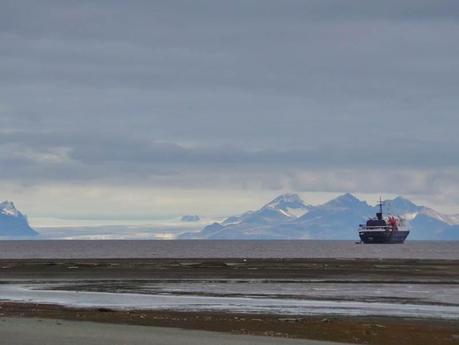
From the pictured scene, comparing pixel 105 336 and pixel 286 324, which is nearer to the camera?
pixel 105 336

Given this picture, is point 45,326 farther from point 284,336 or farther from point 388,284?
point 388,284

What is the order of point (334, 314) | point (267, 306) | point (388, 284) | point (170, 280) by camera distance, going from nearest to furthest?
point (334, 314)
point (267, 306)
point (388, 284)
point (170, 280)

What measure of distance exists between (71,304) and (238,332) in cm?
1963

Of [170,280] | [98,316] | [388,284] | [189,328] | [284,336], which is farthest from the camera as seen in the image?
[170,280]

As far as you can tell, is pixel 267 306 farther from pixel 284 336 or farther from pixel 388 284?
pixel 388 284

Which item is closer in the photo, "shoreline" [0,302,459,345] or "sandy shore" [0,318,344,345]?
"sandy shore" [0,318,344,345]

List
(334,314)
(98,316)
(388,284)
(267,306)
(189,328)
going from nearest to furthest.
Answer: (189,328)
(98,316)
(334,314)
(267,306)
(388,284)

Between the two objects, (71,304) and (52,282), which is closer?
(71,304)

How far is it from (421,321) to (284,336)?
11.8 metres

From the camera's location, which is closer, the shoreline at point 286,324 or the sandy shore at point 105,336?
the sandy shore at point 105,336

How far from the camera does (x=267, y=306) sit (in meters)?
53.7

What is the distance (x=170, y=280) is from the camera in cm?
8656

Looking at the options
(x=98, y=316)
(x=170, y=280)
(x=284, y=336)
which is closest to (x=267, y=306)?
(x=98, y=316)

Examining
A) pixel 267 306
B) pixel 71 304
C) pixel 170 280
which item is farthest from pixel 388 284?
pixel 71 304
